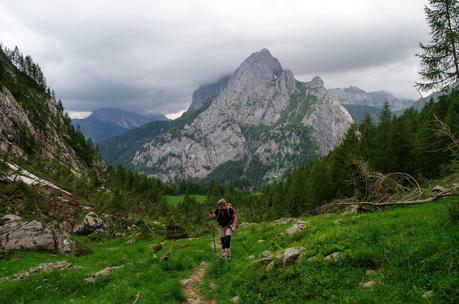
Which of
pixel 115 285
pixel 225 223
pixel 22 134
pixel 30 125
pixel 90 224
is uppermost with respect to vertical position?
pixel 30 125

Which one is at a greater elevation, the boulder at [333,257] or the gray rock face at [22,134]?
the gray rock face at [22,134]

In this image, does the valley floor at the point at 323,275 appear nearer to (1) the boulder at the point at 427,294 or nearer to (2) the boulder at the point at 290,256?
(1) the boulder at the point at 427,294

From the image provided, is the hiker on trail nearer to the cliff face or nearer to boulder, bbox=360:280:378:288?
boulder, bbox=360:280:378:288

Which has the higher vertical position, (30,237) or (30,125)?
(30,125)

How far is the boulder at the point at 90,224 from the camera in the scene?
51.7m

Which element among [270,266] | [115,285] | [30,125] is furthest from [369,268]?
[30,125]

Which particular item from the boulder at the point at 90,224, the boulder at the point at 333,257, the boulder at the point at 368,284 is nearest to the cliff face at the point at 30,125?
the boulder at the point at 90,224

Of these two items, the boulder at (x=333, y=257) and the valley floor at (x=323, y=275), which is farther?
the boulder at (x=333, y=257)

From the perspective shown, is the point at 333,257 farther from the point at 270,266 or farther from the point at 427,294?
the point at 427,294

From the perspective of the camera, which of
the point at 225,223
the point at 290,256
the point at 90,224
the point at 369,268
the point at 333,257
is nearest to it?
the point at 369,268

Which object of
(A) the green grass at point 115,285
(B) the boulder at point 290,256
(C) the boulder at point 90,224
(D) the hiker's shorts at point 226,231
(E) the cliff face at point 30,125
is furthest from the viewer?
(E) the cliff face at point 30,125

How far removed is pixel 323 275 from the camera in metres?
12.2

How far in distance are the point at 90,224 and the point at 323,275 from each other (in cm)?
4842

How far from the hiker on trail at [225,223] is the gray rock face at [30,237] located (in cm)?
2301
